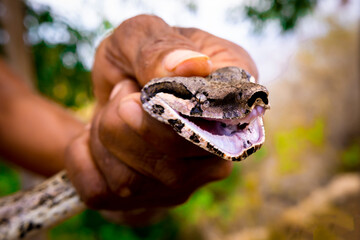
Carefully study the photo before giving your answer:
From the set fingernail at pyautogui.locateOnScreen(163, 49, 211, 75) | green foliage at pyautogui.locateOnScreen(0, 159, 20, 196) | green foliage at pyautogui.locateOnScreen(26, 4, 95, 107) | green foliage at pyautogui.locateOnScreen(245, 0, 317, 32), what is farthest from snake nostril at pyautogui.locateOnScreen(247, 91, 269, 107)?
green foliage at pyautogui.locateOnScreen(0, 159, 20, 196)

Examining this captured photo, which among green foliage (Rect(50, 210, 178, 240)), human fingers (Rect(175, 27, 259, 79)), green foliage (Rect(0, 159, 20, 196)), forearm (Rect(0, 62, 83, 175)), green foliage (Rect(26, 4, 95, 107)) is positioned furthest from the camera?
green foliage (Rect(0, 159, 20, 196))

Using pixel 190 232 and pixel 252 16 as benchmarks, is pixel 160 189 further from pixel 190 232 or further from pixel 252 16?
pixel 190 232

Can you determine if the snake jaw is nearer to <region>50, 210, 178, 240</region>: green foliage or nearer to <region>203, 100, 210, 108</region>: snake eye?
<region>203, 100, 210, 108</region>: snake eye

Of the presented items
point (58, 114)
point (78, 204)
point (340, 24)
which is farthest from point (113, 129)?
point (340, 24)

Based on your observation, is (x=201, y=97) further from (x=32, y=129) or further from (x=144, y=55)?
(x=32, y=129)

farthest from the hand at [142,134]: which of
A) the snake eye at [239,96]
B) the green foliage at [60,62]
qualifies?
the green foliage at [60,62]

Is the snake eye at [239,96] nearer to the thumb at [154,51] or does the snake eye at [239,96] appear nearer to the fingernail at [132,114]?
the thumb at [154,51]
